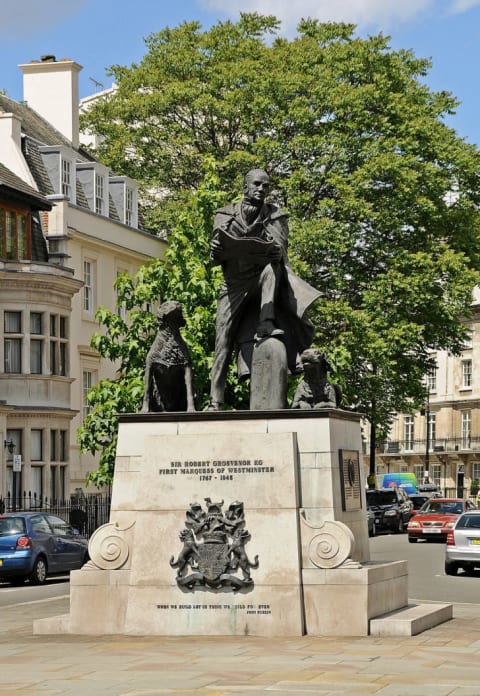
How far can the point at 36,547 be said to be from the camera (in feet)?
101

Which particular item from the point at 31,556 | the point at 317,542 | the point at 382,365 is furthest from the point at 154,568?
the point at 382,365

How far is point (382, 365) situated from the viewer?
44.4 m

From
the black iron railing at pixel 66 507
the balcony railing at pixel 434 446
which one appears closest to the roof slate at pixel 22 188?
the black iron railing at pixel 66 507

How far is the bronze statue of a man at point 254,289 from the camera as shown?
17.5 meters

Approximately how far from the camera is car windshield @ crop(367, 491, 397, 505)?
58.1m

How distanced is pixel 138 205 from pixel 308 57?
34.6 ft

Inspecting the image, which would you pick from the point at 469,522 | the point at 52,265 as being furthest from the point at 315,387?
the point at 52,265

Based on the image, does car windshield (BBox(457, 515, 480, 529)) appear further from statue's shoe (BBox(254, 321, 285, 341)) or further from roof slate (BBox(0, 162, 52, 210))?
roof slate (BBox(0, 162, 52, 210))

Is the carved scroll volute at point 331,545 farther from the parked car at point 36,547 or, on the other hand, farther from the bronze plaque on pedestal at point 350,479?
the parked car at point 36,547

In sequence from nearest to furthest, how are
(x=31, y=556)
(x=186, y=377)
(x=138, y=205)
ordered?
(x=186, y=377)
(x=31, y=556)
(x=138, y=205)

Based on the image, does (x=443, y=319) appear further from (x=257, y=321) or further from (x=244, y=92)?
(x=257, y=321)

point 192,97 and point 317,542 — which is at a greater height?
point 192,97

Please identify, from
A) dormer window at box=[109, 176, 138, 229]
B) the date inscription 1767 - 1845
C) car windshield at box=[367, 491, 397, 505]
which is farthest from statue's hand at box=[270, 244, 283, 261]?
car windshield at box=[367, 491, 397, 505]

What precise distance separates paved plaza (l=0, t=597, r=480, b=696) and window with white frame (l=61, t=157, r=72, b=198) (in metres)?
34.3
